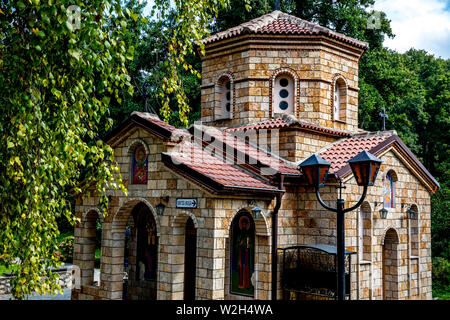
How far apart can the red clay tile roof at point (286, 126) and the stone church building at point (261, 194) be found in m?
0.05

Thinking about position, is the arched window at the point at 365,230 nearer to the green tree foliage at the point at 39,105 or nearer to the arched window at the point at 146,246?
the arched window at the point at 146,246

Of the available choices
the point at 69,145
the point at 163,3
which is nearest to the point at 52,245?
the point at 69,145

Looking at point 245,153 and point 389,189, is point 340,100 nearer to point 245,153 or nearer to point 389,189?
point 389,189

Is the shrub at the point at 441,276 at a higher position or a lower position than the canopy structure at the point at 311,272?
lower

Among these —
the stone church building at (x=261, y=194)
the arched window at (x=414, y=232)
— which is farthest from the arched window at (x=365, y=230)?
the arched window at (x=414, y=232)

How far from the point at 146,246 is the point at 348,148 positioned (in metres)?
6.52

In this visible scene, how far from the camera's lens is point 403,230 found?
1312cm

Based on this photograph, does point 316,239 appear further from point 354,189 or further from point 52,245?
point 52,245

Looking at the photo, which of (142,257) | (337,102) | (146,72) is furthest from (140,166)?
(146,72)

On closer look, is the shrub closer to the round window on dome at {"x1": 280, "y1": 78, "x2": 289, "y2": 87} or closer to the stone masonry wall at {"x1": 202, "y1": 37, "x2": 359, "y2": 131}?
the stone masonry wall at {"x1": 202, "y1": 37, "x2": 359, "y2": 131}

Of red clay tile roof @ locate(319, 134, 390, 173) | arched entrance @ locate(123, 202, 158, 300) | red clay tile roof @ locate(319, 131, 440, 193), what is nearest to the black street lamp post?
red clay tile roof @ locate(319, 131, 440, 193)

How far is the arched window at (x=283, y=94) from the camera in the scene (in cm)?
1348
